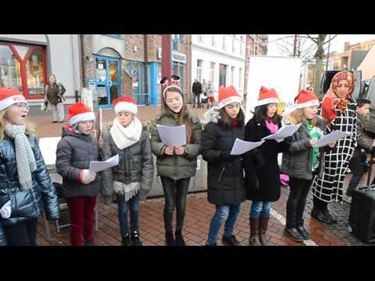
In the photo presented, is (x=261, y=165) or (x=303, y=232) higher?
(x=261, y=165)

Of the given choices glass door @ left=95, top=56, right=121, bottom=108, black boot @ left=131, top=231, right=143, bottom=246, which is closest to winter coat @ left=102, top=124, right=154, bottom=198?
black boot @ left=131, top=231, right=143, bottom=246

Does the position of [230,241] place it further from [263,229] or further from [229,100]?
[229,100]

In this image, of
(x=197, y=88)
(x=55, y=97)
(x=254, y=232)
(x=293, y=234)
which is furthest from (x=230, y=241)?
(x=197, y=88)

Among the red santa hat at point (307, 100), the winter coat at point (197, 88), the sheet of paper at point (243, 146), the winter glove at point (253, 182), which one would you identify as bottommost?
the winter glove at point (253, 182)

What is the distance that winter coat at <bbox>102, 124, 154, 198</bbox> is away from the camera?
326 cm

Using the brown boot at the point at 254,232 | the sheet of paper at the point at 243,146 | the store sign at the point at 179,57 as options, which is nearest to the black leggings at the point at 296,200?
the brown boot at the point at 254,232

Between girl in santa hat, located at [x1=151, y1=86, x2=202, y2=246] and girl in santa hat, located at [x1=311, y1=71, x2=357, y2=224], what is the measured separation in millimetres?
1735

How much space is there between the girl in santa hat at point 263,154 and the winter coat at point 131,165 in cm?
104

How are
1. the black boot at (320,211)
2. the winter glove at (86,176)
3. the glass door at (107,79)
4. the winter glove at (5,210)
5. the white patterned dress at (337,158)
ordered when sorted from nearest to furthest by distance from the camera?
1. the winter glove at (5,210)
2. the winter glove at (86,176)
3. the white patterned dress at (337,158)
4. the black boot at (320,211)
5. the glass door at (107,79)

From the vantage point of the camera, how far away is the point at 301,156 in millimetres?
3549

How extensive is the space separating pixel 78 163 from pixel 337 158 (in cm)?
312

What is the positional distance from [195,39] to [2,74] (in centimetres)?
1555

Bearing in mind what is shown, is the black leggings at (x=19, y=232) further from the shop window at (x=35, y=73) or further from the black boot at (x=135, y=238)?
the shop window at (x=35, y=73)

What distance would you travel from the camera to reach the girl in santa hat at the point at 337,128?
3.86 m
